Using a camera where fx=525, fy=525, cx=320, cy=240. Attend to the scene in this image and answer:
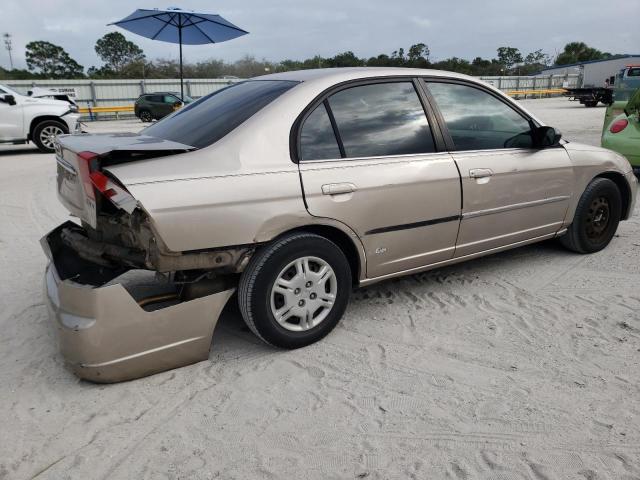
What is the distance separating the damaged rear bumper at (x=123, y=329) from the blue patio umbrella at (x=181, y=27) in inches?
293

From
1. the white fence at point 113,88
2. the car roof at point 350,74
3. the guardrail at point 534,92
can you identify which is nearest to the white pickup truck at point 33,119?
the car roof at point 350,74

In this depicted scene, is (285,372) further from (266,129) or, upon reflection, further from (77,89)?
(77,89)

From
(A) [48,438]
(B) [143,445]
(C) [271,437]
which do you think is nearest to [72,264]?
(A) [48,438]

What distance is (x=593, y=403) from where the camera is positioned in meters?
2.50

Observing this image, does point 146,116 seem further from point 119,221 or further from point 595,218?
point 119,221

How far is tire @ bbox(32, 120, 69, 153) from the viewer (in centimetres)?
1167

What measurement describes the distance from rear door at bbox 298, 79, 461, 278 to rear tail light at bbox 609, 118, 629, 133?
4.70m

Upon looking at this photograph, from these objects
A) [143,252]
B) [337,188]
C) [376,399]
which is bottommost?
[376,399]

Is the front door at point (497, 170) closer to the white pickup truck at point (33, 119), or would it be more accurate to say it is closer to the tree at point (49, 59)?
the white pickup truck at point (33, 119)

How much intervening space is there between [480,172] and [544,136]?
724 mm

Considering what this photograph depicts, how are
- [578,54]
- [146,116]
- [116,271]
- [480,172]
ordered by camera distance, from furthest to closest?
[578,54], [146,116], [480,172], [116,271]

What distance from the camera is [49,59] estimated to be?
64125 millimetres

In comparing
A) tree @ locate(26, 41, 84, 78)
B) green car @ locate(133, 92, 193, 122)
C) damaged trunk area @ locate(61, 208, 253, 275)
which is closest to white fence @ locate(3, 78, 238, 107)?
green car @ locate(133, 92, 193, 122)

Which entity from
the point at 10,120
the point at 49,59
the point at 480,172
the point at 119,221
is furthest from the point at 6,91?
the point at 49,59
